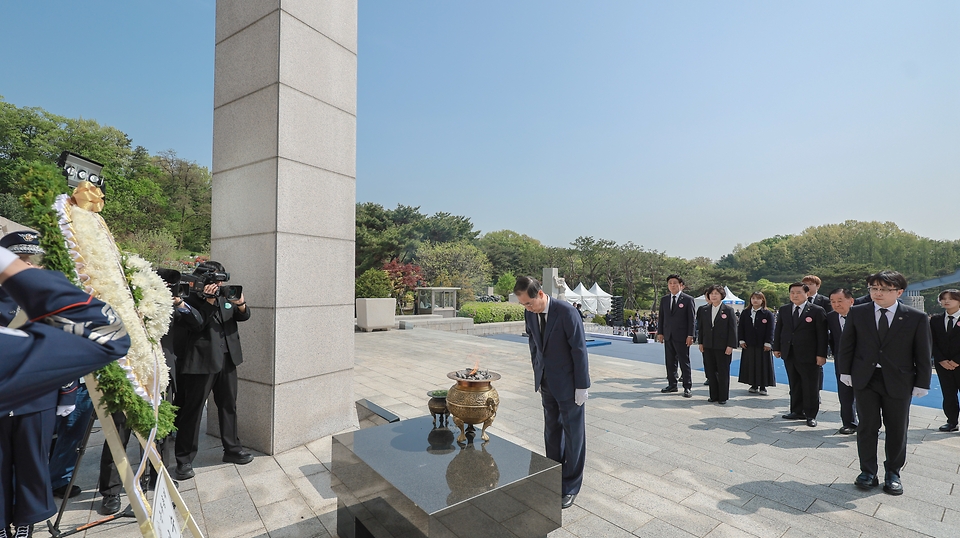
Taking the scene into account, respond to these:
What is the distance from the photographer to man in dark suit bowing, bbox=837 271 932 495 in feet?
11.6

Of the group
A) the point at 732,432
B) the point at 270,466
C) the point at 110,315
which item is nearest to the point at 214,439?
the point at 270,466

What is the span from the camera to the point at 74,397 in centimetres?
301

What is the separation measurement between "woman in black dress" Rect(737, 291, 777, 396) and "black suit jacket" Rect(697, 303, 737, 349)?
0.72 meters

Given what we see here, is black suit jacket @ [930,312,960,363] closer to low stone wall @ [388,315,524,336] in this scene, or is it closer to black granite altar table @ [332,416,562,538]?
black granite altar table @ [332,416,562,538]

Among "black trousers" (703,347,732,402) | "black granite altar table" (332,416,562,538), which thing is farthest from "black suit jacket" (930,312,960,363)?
"black granite altar table" (332,416,562,538)

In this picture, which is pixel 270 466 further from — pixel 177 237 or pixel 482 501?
pixel 177 237

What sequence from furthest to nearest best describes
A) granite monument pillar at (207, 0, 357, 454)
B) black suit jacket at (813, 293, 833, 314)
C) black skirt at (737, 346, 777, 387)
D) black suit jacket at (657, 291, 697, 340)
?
black skirt at (737, 346, 777, 387) → black suit jacket at (657, 291, 697, 340) → black suit jacket at (813, 293, 833, 314) → granite monument pillar at (207, 0, 357, 454)

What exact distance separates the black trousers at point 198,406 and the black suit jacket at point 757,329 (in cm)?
691

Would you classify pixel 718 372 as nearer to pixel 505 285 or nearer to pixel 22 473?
pixel 22 473

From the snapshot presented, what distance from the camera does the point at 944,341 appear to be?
17.9 ft

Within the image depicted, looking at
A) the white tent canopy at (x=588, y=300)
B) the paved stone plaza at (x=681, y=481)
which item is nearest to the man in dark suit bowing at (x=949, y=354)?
the paved stone plaza at (x=681, y=481)

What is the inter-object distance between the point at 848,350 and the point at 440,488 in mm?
3810

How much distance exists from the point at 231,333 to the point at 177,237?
32.8 meters

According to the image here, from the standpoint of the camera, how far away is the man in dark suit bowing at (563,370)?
3236 millimetres
